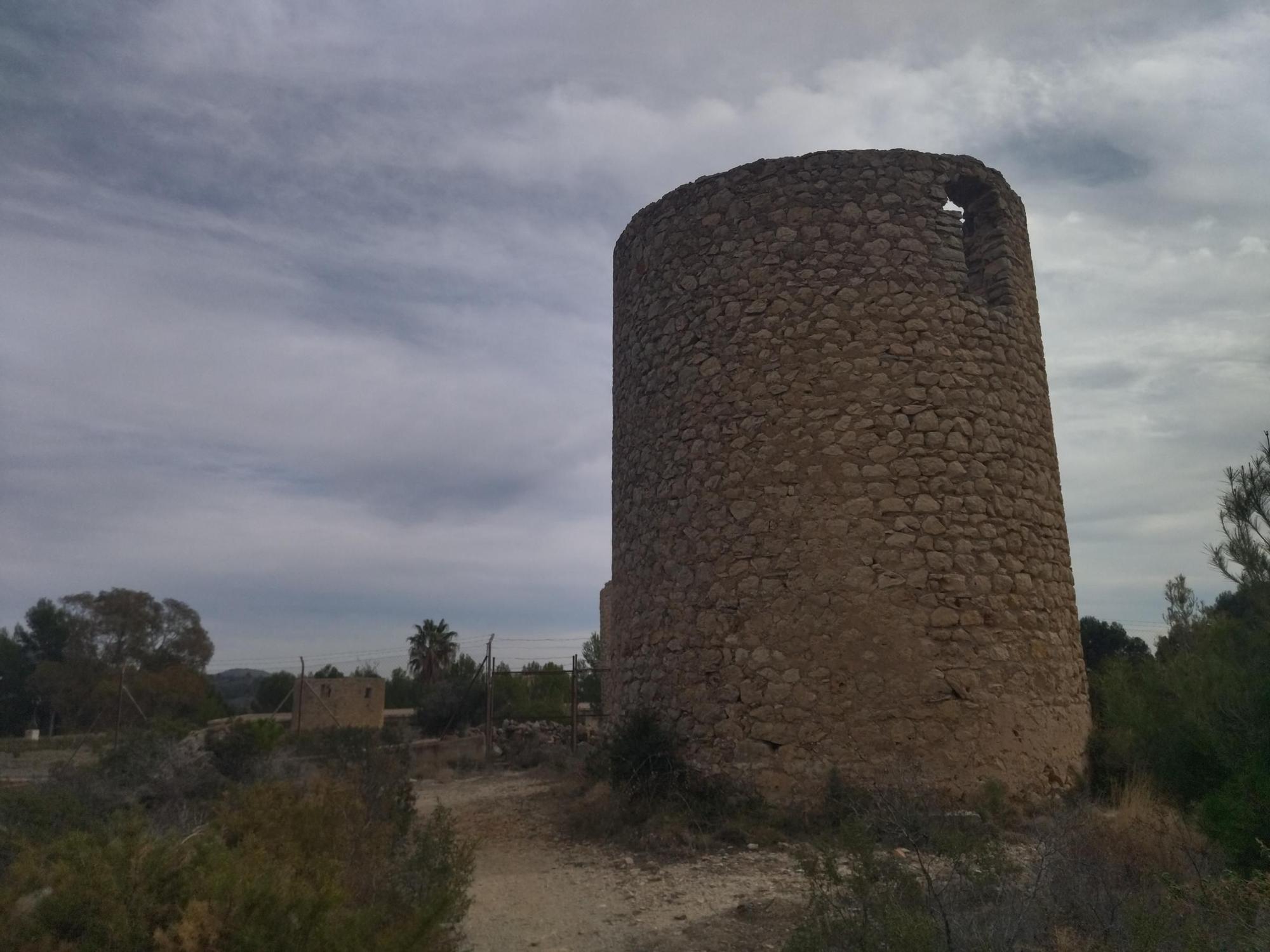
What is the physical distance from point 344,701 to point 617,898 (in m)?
20.4

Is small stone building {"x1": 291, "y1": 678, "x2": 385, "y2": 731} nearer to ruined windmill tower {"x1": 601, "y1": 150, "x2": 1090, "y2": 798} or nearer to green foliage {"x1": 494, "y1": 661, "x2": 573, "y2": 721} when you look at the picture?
green foliage {"x1": 494, "y1": 661, "x2": 573, "y2": 721}

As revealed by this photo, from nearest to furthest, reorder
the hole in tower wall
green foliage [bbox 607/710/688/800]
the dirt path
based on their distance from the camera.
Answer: the dirt path, green foliage [bbox 607/710/688/800], the hole in tower wall

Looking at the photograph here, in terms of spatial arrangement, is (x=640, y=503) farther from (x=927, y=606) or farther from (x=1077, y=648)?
(x=1077, y=648)

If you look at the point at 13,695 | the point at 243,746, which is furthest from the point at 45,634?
the point at 243,746

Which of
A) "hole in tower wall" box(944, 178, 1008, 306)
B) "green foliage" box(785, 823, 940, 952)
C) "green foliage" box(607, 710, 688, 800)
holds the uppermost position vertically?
"hole in tower wall" box(944, 178, 1008, 306)

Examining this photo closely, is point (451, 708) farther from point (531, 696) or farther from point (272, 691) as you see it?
point (272, 691)

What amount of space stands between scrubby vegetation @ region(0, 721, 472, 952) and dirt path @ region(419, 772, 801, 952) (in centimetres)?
42

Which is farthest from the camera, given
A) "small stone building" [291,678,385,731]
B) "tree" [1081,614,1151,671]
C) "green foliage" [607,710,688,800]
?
"small stone building" [291,678,385,731]

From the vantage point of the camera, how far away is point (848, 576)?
666 cm

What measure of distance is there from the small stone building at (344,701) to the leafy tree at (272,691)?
10243mm

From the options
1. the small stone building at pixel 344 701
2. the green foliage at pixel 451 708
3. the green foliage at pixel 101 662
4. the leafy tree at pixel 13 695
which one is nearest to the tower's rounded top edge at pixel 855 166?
the green foliage at pixel 451 708

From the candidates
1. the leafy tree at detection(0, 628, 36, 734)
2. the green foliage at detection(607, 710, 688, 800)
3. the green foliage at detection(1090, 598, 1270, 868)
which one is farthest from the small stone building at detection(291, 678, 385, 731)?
the green foliage at detection(1090, 598, 1270, 868)

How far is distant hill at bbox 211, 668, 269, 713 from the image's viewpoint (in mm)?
46347

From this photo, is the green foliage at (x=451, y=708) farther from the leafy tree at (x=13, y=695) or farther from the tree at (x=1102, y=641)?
the leafy tree at (x=13, y=695)
